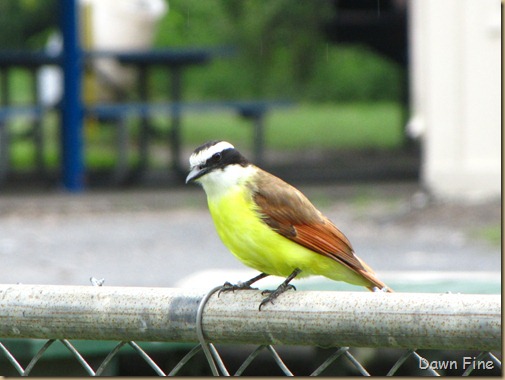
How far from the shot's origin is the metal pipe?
82.0 inches

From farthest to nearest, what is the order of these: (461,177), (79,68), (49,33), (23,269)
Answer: (49,33), (79,68), (461,177), (23,269)

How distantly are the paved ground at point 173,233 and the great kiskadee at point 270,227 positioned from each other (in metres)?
5.20

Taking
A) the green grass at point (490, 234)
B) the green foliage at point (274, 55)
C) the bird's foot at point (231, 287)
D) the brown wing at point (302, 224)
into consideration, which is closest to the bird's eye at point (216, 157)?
the brown wing at point (302, 224)

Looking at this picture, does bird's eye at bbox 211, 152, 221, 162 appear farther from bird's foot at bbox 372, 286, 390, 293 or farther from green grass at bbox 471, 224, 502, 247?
green grass at bbox 471, 224, 502, 247

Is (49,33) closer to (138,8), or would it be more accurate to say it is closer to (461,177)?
(138,8)

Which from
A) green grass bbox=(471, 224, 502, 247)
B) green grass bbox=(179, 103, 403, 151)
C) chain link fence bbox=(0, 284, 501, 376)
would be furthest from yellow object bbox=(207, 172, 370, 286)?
green grass bbox=(179, 103, 403, 151)

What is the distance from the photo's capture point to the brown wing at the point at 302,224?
10.0ft

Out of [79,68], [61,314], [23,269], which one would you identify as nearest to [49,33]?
[79,68]

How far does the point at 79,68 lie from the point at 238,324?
36.1 ft

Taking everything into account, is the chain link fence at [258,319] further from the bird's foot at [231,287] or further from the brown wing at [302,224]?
the brown wing at [302,224]

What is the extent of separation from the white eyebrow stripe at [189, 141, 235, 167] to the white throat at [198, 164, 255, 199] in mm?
42

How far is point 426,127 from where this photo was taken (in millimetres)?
12188

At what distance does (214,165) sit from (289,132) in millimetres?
19276

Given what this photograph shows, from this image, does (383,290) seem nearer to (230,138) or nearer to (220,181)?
(220,181)
